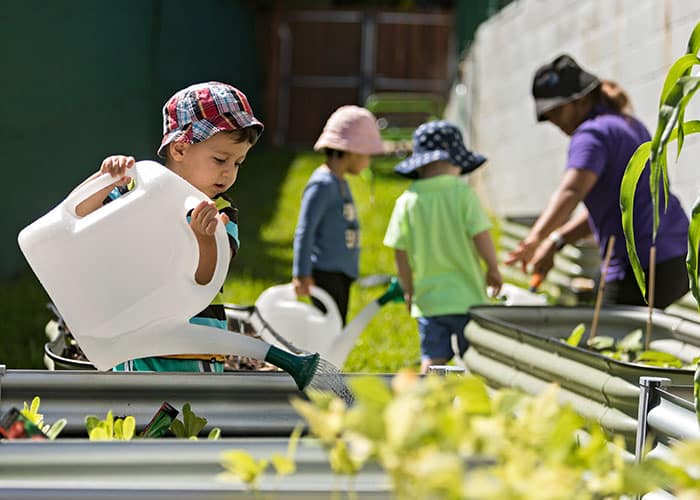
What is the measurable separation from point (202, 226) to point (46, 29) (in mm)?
6392

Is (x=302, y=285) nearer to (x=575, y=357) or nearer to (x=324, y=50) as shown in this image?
(x=575, y=357)

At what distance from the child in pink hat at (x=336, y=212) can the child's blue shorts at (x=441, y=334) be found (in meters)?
0.51

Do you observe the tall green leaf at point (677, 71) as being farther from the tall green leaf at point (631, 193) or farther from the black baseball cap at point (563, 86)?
the black baseball cap at point (563, 86)

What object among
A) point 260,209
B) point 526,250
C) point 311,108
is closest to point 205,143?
point 526,250

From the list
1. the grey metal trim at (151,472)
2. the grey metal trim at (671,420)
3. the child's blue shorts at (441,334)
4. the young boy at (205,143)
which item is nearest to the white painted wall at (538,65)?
the child's blue shorts at (441,334)

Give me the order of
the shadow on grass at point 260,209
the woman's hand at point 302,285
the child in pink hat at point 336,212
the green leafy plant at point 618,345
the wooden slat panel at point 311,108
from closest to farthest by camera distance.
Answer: the green leafy plant at point 618,345
the woman's hand at point 302,285
the child in pink hat at point 336,212
the shadow on grass at point 260,209
the wooden slat panel at point 311,108

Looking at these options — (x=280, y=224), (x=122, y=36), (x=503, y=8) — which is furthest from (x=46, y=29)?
(x=503, y=8)

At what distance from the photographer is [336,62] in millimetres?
18938

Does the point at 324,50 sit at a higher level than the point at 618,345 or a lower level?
higher

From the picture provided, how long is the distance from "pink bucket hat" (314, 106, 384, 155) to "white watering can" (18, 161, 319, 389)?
298cm

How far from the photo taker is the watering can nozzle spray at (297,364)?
2045 millimetres

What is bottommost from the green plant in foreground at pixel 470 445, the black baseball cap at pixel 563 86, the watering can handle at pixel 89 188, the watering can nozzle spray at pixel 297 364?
the watering can nozzle spray at pixel 297 364

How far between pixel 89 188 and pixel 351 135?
3.01 m

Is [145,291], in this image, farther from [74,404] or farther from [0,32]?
[0,32]
